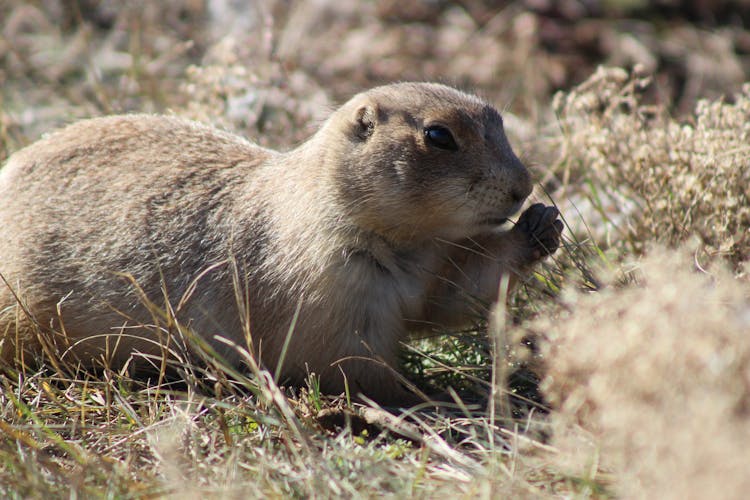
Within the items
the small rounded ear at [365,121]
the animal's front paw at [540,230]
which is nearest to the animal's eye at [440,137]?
the small rounded ear at [365,121]

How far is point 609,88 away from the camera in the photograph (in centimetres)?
542

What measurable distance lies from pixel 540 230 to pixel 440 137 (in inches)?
26.5

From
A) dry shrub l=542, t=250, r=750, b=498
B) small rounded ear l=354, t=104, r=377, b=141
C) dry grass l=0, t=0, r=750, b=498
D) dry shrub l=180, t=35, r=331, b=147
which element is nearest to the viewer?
dry shrub l=542, t=250, r=750, b=498

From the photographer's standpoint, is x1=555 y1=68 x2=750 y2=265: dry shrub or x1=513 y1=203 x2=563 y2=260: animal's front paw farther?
x1=555 y1=68 x2=750 y2=265: dry shrub

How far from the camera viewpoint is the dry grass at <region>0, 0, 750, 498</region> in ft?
7.81

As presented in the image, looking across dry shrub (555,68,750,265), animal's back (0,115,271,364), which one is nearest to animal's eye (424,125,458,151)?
animal's back (0,115,271,364)

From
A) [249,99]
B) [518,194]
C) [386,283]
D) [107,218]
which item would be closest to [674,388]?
[518,194]

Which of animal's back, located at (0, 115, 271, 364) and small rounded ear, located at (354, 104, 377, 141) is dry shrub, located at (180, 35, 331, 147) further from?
small rounded ear, located at (354, 104, 377, 141)

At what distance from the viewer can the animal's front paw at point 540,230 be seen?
4.15 m

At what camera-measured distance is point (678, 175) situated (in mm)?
4723

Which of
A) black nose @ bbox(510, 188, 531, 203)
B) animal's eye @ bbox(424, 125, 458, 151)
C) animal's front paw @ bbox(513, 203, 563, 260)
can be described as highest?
animal's eye @ bbox(424, 125, 458, 151)

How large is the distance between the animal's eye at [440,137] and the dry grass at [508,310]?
0.80 metres

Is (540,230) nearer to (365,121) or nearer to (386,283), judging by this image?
(386,283)

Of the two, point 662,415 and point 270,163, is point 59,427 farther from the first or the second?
point 662,415
